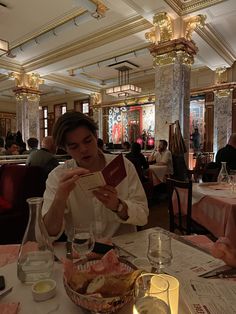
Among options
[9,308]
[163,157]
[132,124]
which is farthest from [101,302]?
[132,124]

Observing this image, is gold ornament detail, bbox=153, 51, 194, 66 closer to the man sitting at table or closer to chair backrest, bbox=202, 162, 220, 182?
the man sitting at table

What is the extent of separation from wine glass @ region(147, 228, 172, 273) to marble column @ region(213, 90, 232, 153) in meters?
9.05

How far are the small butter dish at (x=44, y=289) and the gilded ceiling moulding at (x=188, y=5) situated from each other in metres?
5.29

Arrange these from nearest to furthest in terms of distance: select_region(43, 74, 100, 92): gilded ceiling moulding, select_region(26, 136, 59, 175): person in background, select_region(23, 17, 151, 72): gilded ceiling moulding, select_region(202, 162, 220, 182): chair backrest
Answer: select_region(26, 136, 59, 175): person in background → select_region(202, 162, 220, 182): chair backrest → select_region(23, 17, 151, 72): gilded ceiling moulding → select_region(43, 74, 100, 92): gilded ceiling moulding

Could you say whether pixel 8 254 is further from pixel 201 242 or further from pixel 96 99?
pixel 96 99

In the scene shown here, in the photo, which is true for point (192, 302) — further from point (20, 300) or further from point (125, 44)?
point (125, 44)

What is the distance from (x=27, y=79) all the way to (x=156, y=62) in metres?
5.60

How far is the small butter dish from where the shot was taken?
802 millimetres

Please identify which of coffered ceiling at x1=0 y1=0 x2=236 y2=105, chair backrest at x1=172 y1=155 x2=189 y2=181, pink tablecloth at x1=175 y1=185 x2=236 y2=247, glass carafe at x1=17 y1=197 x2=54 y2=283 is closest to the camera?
glass carafe at x1=17 y1=197 x2=54 y2=283

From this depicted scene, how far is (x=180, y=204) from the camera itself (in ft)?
9.53

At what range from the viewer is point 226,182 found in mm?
3203

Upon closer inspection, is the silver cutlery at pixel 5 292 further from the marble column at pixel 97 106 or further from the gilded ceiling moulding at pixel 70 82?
the marble column at pixel 97 106

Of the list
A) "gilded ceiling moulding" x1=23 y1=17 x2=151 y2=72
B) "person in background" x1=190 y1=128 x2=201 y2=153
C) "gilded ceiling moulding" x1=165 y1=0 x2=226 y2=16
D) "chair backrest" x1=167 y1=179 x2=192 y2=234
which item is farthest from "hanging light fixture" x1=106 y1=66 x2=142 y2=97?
"chair backrest" x1=167 y1=179 x2=192 y2=234

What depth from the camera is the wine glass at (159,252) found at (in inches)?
38.1
